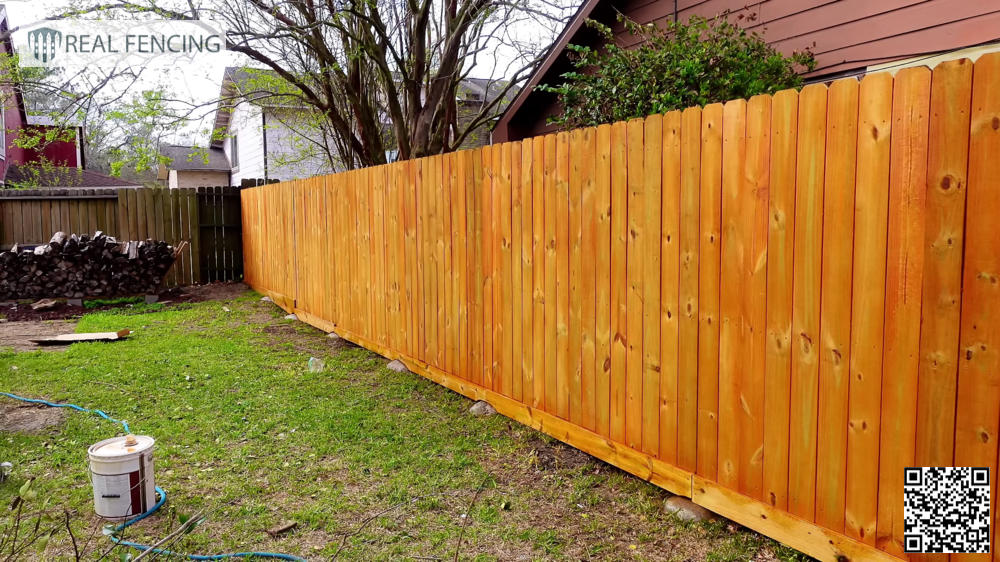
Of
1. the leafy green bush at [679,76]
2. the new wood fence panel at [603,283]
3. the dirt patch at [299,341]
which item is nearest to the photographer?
the new wood fence panel at [603,283]

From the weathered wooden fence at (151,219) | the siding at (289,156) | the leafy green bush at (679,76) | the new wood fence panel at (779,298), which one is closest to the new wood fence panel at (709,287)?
the new wood fence panel at (779,298)

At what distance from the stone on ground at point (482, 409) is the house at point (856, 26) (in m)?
3.45

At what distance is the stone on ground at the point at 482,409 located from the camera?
449cm

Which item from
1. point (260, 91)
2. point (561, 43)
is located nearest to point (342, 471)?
point (561, 43)

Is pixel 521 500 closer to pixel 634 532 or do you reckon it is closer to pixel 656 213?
pixel 634 532

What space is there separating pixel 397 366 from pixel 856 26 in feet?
15.5

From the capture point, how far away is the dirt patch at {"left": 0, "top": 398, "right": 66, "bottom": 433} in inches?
169

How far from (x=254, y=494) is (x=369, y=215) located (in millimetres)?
3378

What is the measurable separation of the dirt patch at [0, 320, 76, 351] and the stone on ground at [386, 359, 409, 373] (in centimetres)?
363

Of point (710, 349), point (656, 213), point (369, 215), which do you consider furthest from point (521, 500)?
point (369, 215)

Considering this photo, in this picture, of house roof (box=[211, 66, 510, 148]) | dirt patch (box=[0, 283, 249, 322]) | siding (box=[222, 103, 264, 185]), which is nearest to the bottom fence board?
dirt patch (box=[0, 283, 249, 322])

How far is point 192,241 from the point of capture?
11859mm

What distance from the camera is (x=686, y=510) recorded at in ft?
9.74

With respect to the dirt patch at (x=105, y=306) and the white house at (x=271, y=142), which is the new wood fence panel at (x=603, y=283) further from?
the white house at (x=271, y=142)
